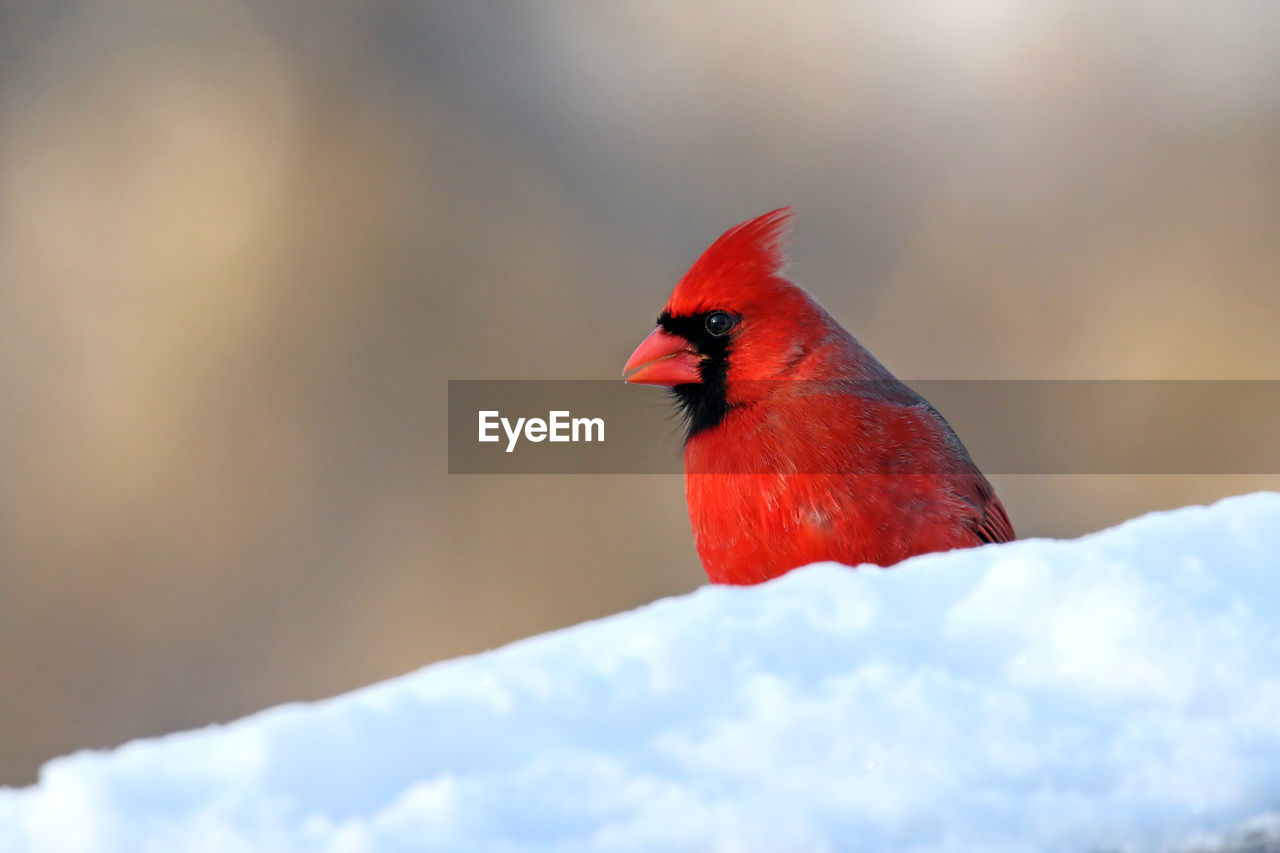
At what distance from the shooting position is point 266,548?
3.77 m

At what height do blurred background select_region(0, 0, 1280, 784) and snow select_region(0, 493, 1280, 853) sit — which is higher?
blurred background select_region(0, 0, 1280, 784)

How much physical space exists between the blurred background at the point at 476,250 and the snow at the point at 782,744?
3.23 m

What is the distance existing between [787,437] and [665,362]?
0.25 m

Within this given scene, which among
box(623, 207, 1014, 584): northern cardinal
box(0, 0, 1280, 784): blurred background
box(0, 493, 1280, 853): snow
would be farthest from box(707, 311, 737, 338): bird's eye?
box(0, 0, 1280, 784): blurred background

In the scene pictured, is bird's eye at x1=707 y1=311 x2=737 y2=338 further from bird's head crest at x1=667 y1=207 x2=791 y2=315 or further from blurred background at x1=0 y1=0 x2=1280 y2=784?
blurred background at x1=0 y1=0 x2=1280 y2=784

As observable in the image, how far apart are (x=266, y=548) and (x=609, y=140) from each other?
168cm

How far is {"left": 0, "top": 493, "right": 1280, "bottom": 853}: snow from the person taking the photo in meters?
0.42

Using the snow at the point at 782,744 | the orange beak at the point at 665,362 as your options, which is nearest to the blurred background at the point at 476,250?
the orange beak at the point at 665,362

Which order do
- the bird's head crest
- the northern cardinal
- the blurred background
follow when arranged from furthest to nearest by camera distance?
the blurred background, the bird's head crest, the northern cardinal

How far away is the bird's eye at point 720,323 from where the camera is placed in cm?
147

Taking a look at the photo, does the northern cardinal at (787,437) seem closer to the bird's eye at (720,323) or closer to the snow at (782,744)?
the bird's eye at (720,323)

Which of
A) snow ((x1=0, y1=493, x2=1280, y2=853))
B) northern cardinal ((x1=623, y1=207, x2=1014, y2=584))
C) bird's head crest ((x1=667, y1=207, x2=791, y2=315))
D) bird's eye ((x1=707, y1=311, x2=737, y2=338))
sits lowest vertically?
snow ((x1=0, y1=493, x2=1280, y2=853))

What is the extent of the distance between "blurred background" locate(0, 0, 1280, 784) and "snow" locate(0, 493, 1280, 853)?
323 cm

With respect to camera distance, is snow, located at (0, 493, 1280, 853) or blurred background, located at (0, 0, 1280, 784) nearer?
snow, located at (0, 493, 1280, 853)
